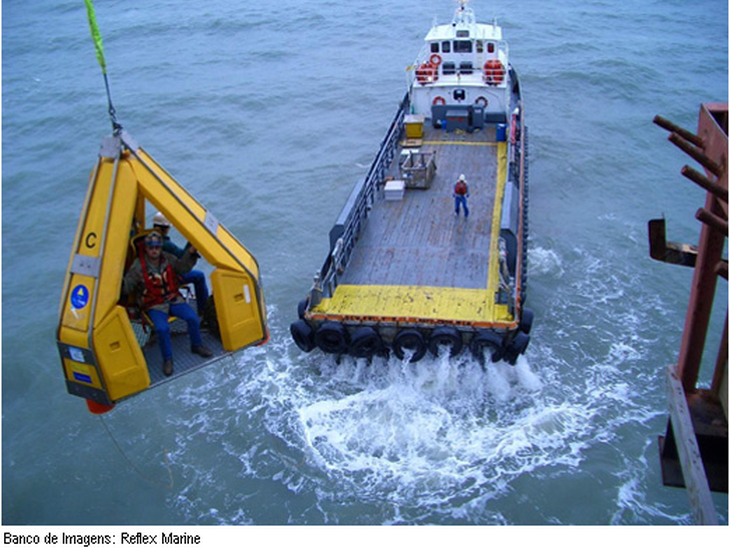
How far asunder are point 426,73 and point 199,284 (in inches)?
569

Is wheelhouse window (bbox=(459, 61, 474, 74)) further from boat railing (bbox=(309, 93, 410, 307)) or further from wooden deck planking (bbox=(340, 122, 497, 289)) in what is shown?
boat railing (bbox=(309, 93, 410, 307))

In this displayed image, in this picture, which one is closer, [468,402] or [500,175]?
[468,402]

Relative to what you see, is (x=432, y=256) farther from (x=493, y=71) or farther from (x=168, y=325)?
(x=493, y=71)

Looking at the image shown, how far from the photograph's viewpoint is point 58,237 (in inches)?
808

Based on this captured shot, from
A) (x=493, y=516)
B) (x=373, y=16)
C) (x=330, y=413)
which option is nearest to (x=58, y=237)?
(x=330, y=413)

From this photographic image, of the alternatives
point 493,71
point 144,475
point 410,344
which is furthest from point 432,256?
point 493,71

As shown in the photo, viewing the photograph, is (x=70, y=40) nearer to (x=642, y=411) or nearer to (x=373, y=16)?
(x=373, y=16)

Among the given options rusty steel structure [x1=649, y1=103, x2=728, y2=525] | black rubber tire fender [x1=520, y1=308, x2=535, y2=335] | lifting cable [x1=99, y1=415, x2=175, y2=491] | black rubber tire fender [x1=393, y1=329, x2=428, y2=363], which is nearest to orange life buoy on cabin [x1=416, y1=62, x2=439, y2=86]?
black rubber tire fender [x1=520, y1=308, x2=535, y2=335]

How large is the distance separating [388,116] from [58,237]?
1339 cm

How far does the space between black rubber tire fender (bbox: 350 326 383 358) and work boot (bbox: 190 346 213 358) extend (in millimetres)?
4604

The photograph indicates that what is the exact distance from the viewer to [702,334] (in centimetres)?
662

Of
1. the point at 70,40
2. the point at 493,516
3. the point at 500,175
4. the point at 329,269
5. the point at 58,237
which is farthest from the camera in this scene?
the point at 70,40

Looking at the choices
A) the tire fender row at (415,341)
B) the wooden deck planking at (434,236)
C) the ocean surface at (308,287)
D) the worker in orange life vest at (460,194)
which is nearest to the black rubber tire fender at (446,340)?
the tire fender row at (415,341)

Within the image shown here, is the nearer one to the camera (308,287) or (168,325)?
(168,325)
